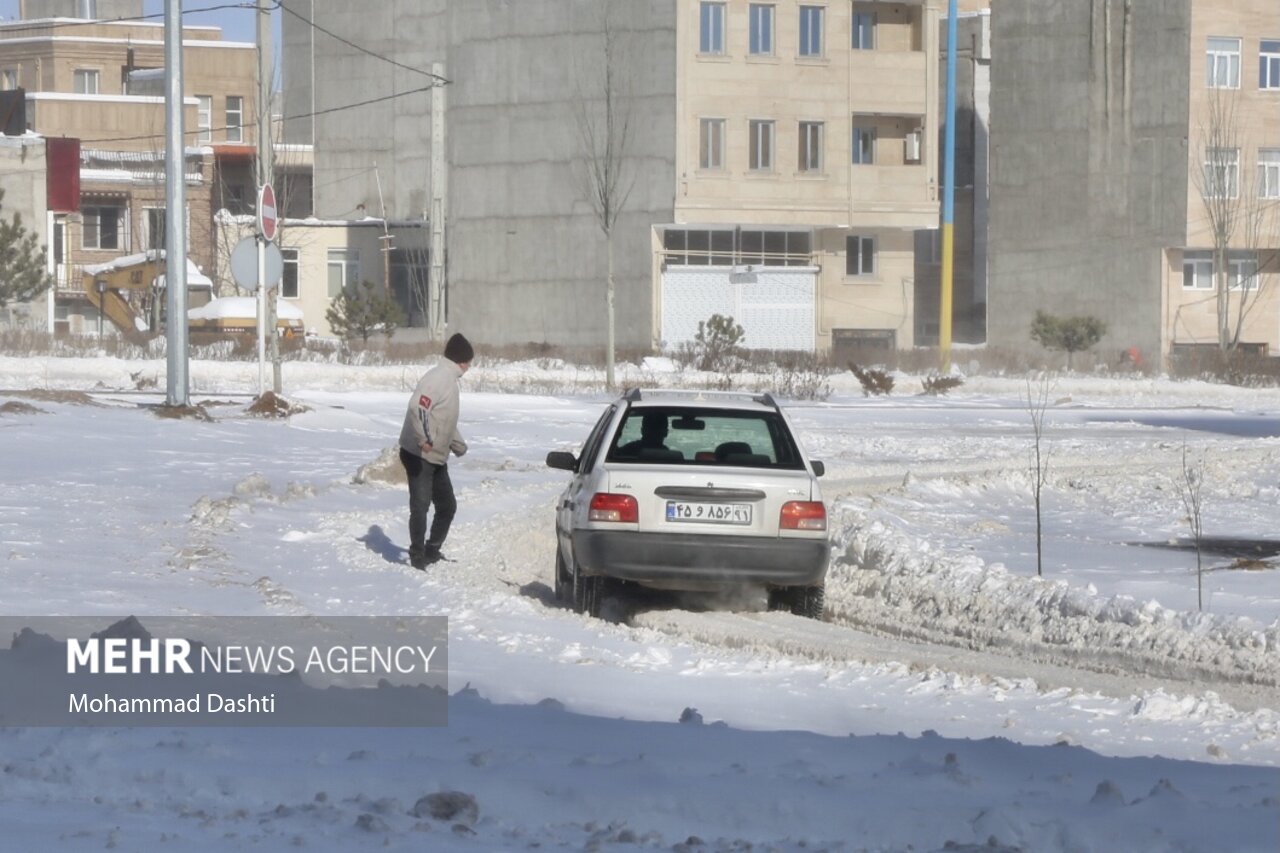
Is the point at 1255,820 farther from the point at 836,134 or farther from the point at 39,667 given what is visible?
the point at 836,134

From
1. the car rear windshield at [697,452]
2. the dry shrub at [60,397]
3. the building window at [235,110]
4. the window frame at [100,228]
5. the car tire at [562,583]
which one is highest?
the building window at [235,110]

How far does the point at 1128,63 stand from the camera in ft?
193

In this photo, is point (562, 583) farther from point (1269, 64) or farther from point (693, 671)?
point (1269, 64)

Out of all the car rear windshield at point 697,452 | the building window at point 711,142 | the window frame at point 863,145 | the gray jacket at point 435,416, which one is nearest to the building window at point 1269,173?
the window frame at point 863,145

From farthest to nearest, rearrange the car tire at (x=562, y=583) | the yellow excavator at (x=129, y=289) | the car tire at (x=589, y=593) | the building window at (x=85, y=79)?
the building window at (x=85, y=79) < the yellow excavator at (x=129, y=289) < the car tire at (x=562, y=583) < the car tire at (x=589, y=593)

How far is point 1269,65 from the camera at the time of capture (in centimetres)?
5806

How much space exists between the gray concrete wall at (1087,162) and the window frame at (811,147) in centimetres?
870

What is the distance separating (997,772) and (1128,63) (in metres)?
55.8

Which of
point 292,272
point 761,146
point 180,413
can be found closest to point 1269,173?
point 761,146

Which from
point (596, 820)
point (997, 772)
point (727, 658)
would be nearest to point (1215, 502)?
point (727, 658)

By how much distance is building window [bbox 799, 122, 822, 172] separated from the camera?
187 feet

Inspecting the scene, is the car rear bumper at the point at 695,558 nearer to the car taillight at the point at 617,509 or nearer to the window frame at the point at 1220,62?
the car taillight at the point at 617,509

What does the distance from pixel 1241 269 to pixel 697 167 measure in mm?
18099

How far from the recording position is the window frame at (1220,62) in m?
57.5
